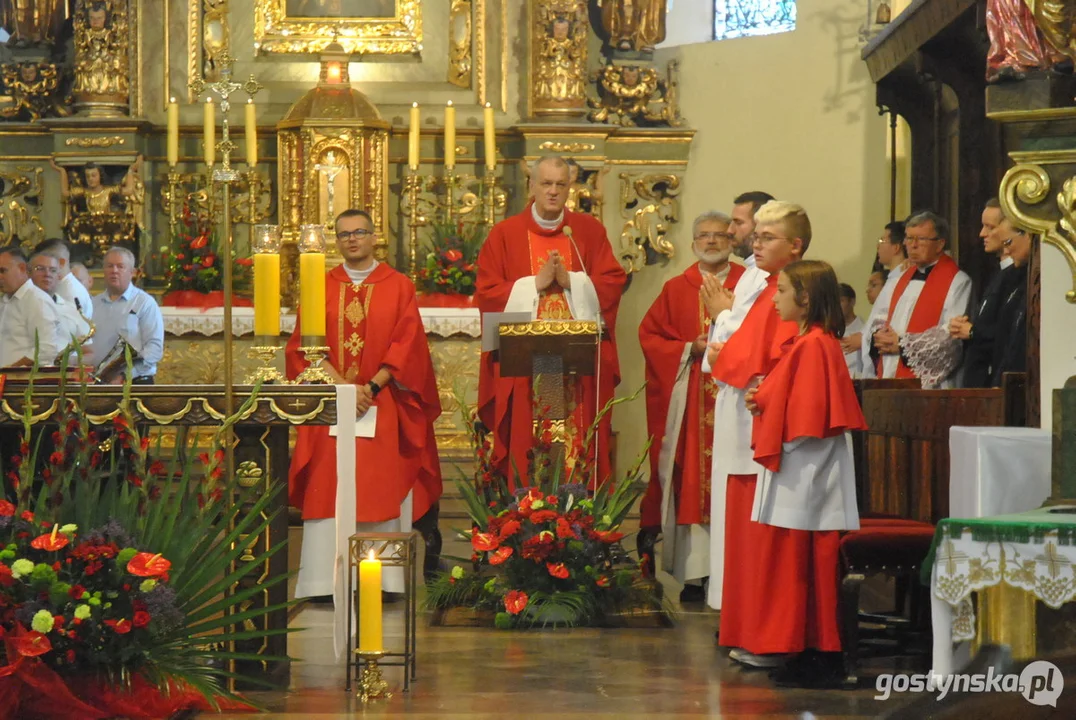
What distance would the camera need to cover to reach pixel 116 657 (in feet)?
13.9

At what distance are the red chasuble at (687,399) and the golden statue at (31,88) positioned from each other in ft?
17.0

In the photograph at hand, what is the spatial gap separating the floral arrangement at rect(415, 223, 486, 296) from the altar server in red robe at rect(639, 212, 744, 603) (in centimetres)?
255

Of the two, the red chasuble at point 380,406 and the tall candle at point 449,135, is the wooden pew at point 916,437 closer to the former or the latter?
the red chasuble at point 380,406

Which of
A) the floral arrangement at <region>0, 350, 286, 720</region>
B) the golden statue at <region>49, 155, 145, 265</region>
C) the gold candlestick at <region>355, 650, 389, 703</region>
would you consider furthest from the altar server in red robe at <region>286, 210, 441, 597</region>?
the golden statue at <region>49, 155, 145, 265</region>

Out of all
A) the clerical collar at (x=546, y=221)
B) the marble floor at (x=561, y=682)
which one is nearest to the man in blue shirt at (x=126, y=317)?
the clerical collar at (x=546, y=221)

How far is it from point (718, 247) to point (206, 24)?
5.00 meters

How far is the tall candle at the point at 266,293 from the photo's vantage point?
4.99m

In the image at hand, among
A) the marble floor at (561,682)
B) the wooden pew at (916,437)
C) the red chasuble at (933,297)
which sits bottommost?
the marble floor at (561,682)

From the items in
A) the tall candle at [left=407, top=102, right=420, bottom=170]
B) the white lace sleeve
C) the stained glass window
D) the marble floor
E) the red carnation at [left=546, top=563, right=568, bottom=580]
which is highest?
the stained glass window

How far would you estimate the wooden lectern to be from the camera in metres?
6.70

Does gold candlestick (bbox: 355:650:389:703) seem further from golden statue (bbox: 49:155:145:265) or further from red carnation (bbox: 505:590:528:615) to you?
golden statue (bbox: 49:155:145:265)

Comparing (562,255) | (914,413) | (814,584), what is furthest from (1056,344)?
(562,255)

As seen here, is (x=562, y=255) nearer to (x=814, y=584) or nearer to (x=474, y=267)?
(x=474, y=267)

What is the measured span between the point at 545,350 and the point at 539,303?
32.1 inches
